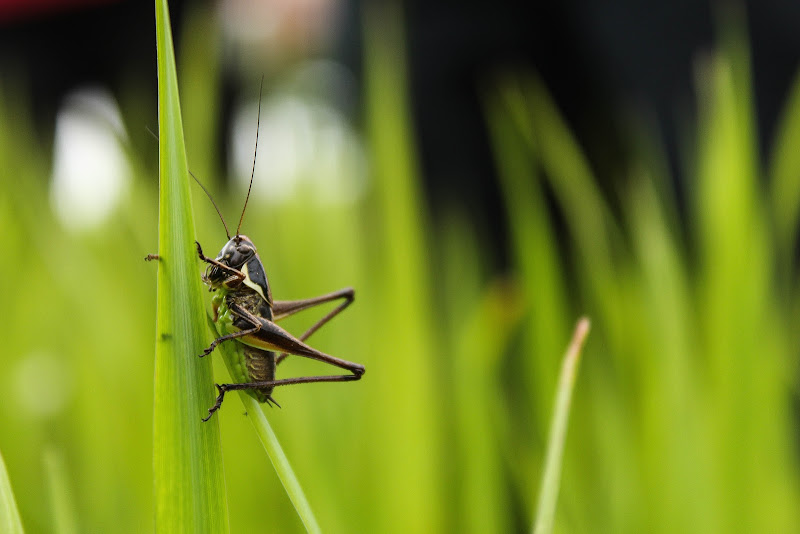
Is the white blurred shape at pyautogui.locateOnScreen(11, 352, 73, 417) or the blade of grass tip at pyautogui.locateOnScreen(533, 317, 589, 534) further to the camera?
the white blurred shape at pyautogui.locateOnScreen(11, 352, 73, 417)

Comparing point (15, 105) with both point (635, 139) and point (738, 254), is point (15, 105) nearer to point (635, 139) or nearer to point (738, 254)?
point (635, 139)

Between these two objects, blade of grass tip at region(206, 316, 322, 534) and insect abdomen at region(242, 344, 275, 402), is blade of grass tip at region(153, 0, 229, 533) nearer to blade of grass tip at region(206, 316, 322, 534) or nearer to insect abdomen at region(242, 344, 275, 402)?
blade of grass tip at region(206, 316, 322, 534)

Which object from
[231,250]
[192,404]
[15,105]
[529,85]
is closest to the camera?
[192,404]

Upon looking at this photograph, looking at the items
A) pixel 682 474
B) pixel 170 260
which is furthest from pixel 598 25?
pixel 170 260

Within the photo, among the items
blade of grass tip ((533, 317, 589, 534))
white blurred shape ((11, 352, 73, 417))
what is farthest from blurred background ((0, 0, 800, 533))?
blade of grass tip ((533, 317, 589, 534))

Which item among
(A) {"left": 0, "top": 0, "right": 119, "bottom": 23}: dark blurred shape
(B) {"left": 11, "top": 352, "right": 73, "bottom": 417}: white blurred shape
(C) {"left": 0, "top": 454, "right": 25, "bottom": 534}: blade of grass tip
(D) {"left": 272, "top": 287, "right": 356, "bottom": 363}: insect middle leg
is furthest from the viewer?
(A) {"left": 0, "top": 0, "right": 119, "bottom": 23}: dark blurred shape

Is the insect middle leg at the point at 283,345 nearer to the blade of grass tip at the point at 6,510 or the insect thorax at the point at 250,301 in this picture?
the insect thorax at the point at 250,301
